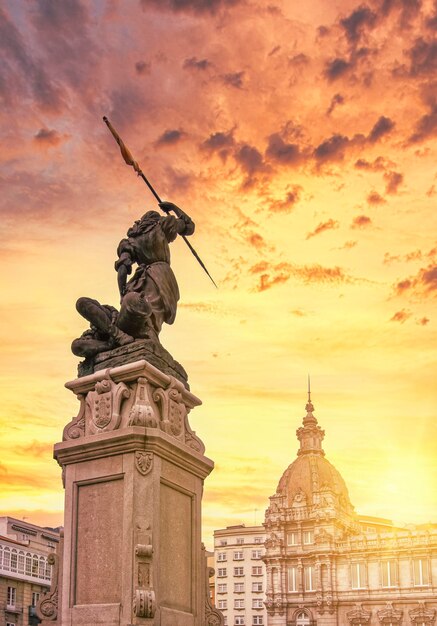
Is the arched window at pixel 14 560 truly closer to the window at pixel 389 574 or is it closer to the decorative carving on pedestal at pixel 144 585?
the window at pixel 389 574

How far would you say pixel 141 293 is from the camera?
12.1m

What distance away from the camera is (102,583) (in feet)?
33.5

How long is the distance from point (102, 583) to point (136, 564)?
2.02ft

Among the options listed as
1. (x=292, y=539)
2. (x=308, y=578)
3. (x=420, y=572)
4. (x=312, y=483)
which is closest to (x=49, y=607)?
(x=420, y=572)

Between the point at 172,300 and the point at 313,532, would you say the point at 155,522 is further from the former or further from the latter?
the point at 313,532

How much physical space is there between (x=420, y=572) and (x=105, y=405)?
85.7 metres

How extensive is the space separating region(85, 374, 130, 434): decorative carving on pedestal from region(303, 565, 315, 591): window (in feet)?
303

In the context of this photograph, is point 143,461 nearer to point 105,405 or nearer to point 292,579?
point 105,405

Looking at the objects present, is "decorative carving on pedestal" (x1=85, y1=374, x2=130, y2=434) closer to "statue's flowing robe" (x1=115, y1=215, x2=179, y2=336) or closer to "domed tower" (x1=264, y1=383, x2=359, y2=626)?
"statue's flowing robe" (x1=115, y1=215, x2=179, y2=336)

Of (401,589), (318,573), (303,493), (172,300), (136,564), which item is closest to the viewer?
(136,564)

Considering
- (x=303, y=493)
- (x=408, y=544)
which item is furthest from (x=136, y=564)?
(x=303, y=493)

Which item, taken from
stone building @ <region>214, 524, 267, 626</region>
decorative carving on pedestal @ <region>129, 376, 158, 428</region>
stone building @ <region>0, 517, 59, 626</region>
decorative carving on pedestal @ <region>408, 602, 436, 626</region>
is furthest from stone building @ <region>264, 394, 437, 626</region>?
decorative carving on pedestal @ <region>129, 376, 158, 428</region>

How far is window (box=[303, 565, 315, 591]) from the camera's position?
3844 inches

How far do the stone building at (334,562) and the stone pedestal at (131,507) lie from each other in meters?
83.5
